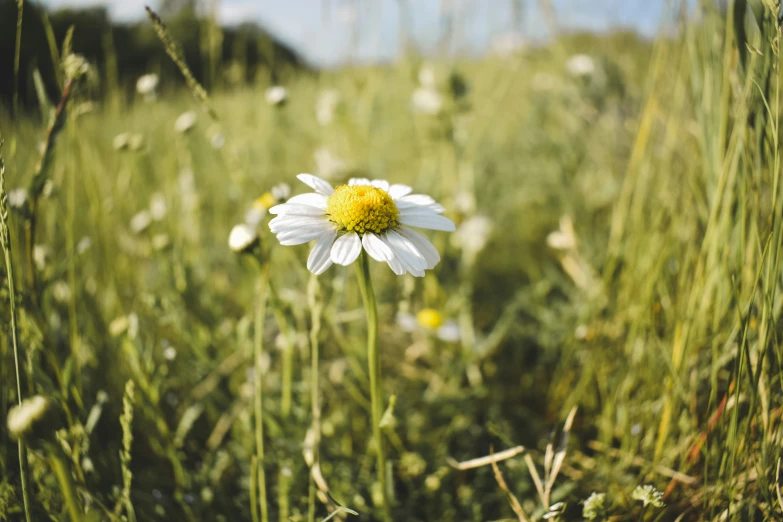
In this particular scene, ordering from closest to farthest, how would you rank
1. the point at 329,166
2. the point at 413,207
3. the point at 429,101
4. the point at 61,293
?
the point at 413,207 < the point at 61,293 < the point at 329,166 < the point at 429,101

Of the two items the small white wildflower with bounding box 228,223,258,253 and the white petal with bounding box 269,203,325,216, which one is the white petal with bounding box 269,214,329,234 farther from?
the small white wildflower with bounding box 228,223,258,253

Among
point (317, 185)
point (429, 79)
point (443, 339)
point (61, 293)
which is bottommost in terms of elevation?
point (443, 339)

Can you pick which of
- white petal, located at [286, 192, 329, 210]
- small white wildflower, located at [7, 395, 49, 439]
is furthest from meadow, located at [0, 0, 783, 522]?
white petal, located at [286, 192, 329, 210]

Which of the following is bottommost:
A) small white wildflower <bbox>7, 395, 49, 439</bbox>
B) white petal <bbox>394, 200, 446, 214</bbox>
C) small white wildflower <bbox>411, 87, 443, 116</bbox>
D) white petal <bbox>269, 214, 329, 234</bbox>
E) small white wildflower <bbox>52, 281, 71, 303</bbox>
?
small white wildflower <bbox>52, 281, 71, 303</bbox>

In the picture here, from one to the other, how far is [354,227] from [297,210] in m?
0.08

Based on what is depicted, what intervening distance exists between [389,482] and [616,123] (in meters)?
2.08

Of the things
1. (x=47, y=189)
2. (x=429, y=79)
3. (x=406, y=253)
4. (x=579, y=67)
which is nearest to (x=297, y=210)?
(x=406, y=253)

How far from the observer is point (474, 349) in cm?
139

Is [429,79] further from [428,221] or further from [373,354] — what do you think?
[373,354]

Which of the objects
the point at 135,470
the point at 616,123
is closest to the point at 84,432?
the point at 135,470

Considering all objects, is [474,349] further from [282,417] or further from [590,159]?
[590,159]

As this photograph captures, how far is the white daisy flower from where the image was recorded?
617 millimetres

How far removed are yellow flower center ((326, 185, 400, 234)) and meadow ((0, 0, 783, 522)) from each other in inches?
6.5

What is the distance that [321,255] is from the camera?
2.09 feet
